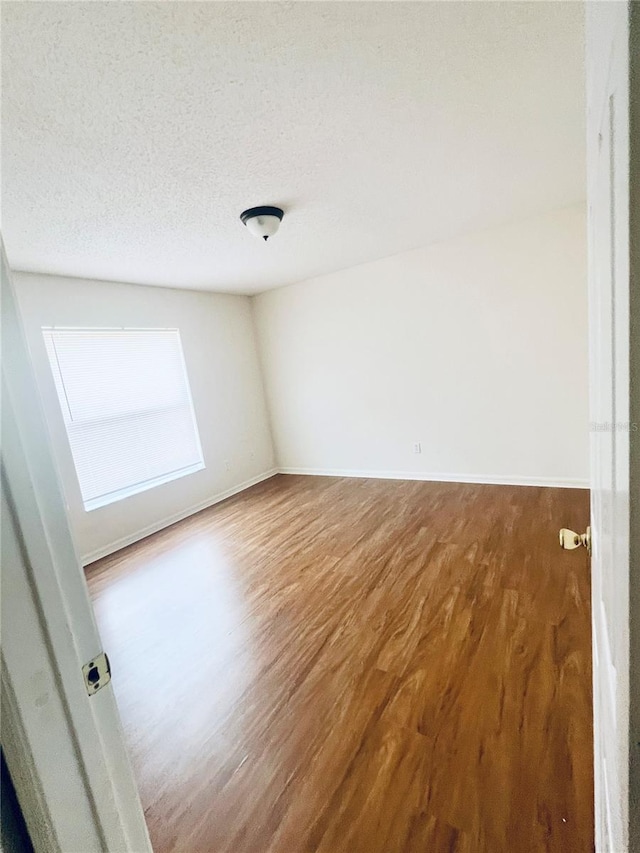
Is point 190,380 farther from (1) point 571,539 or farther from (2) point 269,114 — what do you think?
(1) point 571,539

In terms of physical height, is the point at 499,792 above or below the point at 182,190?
below

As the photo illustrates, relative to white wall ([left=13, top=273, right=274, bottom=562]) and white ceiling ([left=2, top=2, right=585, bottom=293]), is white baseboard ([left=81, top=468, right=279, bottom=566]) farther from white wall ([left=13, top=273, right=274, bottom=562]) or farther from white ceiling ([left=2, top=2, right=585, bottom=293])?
white ceiling ([left=2, top=2, right=585, bottom=293])

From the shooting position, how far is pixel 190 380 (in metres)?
4.30

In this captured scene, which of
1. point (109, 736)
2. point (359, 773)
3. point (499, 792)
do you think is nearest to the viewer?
point (109, 736)

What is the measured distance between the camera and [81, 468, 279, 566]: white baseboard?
3.42 meters

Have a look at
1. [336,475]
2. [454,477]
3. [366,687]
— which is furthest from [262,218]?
[336,475]

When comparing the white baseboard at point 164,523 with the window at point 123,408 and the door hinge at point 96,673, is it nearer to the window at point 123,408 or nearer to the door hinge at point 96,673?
the window at point 123,408

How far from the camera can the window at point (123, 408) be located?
10.9 feet

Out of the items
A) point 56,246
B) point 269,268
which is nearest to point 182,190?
point 56,246

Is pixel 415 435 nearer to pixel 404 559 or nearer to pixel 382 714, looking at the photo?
pixel 404 559

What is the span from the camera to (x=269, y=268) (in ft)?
12.5

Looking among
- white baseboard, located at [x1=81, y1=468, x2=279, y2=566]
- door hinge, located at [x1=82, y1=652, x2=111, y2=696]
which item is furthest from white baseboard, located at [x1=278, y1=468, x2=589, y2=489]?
door hinge, located at [x1=82, y1=652, x2=111, y2=696]

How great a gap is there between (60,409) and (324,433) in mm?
2833

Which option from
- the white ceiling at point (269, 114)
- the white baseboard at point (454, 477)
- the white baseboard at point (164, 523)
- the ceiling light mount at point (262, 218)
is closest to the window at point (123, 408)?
the white baseboard at point (164, 523)
